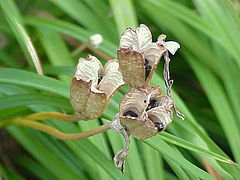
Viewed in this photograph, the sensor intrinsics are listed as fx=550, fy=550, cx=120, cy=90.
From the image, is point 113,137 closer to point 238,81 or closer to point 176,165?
point 176,165

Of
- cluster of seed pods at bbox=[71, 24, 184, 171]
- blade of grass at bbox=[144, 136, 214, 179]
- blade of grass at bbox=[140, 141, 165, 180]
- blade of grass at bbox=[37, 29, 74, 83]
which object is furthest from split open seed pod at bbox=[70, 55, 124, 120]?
blade of grass at bbox=[37, 29, 74, 83]

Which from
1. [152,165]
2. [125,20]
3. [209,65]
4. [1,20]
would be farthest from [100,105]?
[1,20]

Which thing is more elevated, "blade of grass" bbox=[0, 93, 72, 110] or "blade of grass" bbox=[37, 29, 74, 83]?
"blade of grass" bbox=[37, 29, 74, 83]

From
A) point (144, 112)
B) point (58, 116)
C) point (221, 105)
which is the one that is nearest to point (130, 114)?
point (144, 112)

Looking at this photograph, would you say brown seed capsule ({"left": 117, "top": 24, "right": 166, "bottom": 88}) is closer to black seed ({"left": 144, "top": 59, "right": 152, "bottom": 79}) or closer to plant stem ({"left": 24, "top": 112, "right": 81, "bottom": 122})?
black seed ({"left": 144, "top": 59, "right": 152, "bottom": 79})

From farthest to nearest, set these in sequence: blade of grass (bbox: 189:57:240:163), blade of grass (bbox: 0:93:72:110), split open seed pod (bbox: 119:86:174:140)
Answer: blade of grass (bbox: 189:57:240:163)
blade of grass (bbox: 0:93:72:110)
split open seed pod (bbox: 119:86:174:140)

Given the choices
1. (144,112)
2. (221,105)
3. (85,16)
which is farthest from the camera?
(85,16)

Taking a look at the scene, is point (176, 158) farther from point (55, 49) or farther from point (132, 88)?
point (55, 49)

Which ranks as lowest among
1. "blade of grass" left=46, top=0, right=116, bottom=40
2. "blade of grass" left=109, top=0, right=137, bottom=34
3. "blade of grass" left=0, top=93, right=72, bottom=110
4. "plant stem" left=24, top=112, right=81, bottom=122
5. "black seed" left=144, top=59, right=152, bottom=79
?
"black seed" left=144, top=59, right=152, bottom=79
